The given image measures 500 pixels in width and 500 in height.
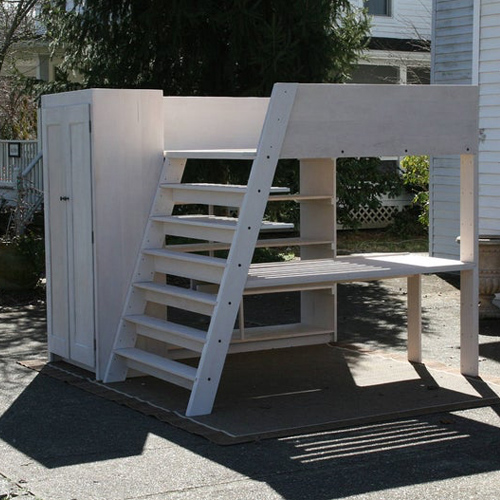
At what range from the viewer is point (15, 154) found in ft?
65.6

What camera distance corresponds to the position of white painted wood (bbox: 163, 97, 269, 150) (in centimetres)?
943

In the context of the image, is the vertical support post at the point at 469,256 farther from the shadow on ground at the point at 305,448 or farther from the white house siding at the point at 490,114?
the white house siding at the point at 490,114

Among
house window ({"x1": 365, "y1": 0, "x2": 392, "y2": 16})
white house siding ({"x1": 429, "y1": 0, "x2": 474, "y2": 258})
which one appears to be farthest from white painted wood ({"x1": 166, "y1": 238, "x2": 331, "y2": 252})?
house window ({"x1": 365, "y1": 0, "x2": 392, "y2": 16})

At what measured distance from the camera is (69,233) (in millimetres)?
8891

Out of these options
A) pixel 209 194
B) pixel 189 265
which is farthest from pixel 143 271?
pixel 209 194

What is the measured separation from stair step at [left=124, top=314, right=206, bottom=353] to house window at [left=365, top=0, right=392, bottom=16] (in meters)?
17.1

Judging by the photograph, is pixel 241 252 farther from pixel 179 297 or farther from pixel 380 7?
pixel 380 7

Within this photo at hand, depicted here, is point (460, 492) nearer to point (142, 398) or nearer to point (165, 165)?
point (142, 398)

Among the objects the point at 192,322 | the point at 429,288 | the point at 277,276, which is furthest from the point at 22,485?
the point at 429,288

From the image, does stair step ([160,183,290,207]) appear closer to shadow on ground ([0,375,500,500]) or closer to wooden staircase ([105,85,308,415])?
wooden staircase ([105,85,308,415])

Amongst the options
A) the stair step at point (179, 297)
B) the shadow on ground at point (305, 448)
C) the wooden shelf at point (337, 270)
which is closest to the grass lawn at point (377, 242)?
the wooden shelf at point (337, 270)

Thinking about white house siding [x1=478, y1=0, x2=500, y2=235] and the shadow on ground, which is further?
white house siding [x1=478, y1=0, x2=500, y2=235]

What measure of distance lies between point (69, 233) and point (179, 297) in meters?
1.36

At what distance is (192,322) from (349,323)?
164 centimetres
